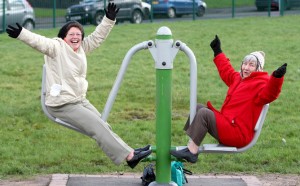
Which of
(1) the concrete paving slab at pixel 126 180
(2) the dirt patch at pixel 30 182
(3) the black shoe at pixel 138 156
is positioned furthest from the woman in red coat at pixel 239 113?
(2) the dirt patch at pixel 30 182

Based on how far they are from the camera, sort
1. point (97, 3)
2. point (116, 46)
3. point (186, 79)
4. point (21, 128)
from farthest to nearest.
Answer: point (97, 3), point (116, 46), point (186, 79), point (21, 128)

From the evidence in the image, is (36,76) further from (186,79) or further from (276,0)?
(276,0)

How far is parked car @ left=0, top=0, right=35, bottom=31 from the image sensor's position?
22.4 meters

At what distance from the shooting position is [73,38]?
22.6 feet

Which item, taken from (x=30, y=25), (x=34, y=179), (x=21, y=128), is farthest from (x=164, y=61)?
(x=30, y=25)

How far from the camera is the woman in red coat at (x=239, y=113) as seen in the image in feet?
21.3

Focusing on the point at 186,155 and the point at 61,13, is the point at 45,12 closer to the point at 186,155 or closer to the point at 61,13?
the point at 61,13

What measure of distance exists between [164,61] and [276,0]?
77.5 feet

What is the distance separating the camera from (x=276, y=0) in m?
29.6

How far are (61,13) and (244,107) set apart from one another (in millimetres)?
18729

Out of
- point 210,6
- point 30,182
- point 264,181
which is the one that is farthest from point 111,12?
point 210,6

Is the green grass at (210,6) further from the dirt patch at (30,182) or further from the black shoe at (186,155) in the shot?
the black shoe at (186,155)

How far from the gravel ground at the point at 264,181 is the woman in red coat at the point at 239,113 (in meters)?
1.16

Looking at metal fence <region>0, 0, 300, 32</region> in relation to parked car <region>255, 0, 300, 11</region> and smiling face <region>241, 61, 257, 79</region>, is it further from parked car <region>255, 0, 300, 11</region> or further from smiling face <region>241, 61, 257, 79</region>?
smiling face <region>241, 61, 257, 79</region>
